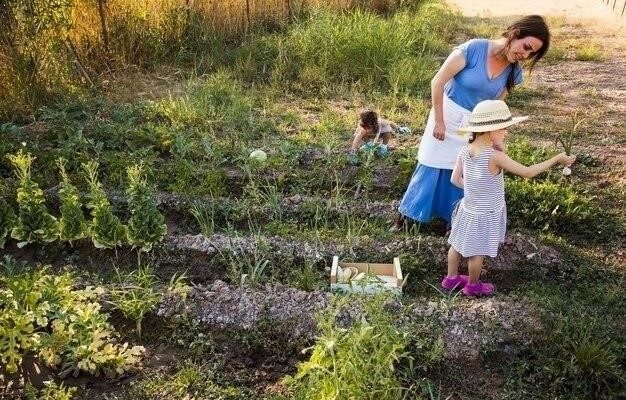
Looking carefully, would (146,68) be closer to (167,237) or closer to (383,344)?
(167,237)

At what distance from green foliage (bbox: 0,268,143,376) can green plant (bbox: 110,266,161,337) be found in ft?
0.57

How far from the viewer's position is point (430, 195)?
380 cm

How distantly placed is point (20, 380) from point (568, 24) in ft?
32.0

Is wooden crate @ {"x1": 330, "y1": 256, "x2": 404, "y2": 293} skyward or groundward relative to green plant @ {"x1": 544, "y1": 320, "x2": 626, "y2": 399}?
skyward

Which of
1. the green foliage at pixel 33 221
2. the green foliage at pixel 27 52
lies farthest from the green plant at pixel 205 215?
the green foliage at pixel 27 52

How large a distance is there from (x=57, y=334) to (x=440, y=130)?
2375 millimetres

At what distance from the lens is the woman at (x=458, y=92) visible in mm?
3111

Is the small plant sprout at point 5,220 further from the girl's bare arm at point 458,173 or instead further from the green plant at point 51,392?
the girl's bare arm at point 458,173

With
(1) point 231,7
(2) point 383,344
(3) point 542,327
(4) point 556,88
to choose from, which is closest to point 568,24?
(4) point 556,88

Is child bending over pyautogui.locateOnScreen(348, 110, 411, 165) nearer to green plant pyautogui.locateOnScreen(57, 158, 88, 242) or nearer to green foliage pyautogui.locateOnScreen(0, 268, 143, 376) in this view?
green plant pyautogui.locateOnScreen(57, 158, 88, 242)

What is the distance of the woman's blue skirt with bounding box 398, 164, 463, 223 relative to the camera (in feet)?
12.4

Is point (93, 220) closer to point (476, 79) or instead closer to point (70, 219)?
point (70, 219)

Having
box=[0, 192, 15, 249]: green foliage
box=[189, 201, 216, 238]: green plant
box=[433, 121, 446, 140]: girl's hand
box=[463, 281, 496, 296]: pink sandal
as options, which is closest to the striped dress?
box=[463, 281, 496, 296]: pink sandal

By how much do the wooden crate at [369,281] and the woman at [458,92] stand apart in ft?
1.71
